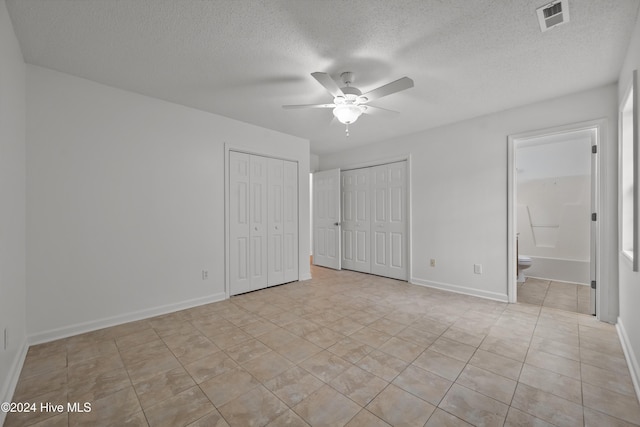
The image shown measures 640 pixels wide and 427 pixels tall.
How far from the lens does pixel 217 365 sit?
1.98m

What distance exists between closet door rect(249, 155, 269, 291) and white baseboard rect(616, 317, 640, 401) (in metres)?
3.68

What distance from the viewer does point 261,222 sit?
4020 millimetres

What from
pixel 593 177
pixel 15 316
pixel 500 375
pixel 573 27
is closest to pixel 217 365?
pixel 15 316

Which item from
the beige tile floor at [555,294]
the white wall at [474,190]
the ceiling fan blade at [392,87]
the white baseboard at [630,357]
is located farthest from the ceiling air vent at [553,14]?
the beige tile floor at [555,294]

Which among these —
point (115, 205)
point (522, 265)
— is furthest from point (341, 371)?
point (522, 265)

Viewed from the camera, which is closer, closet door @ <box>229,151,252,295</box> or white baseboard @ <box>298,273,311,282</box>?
closet door @ <box>229,151,252,295</box>

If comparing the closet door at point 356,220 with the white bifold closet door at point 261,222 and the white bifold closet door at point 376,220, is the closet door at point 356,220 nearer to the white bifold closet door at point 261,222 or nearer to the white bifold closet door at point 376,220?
the white bifold closet door at point 376,220

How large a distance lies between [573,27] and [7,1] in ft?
12.1

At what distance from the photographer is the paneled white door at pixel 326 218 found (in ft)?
17.4

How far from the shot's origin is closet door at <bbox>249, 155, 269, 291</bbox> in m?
3.91

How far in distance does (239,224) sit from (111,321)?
1718mm

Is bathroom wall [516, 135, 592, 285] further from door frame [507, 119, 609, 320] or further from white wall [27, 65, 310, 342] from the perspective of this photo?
white wall [27, 65, 310, 342]

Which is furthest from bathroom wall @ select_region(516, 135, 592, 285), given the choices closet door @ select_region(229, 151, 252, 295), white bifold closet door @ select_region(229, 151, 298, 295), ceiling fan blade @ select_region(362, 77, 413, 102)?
closet door @ select_region(229, 151, 252, 295)

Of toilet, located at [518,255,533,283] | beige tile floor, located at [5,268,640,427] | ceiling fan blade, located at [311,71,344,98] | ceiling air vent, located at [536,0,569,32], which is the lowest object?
beige tile floor, located at [5,268,640,427]
